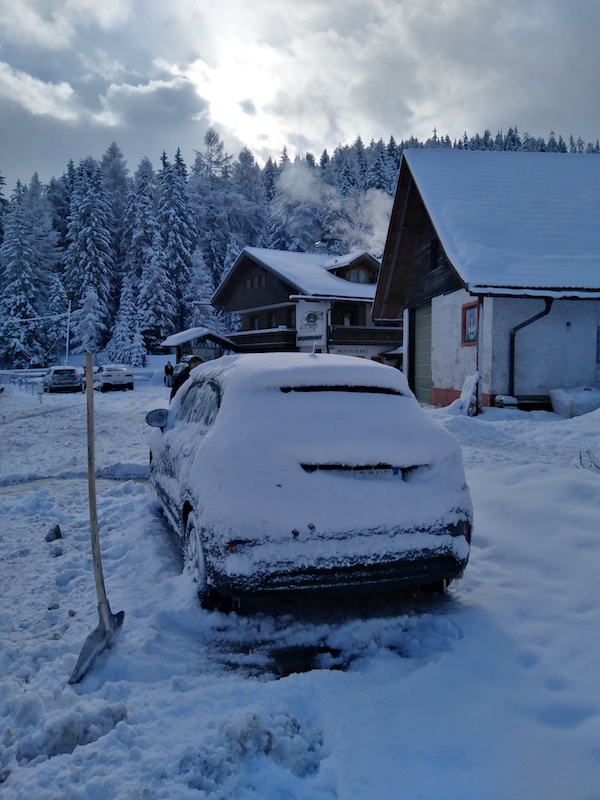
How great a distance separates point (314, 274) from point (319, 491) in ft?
110

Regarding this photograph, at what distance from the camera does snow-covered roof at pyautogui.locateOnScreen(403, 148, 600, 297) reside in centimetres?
1427

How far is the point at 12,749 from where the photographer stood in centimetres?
234

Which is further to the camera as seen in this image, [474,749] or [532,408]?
[532,408]

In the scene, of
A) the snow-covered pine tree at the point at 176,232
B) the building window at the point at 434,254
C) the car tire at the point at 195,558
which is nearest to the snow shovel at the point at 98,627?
the car tire at the point at 195,558

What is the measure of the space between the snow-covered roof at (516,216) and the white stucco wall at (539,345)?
2.75 ft

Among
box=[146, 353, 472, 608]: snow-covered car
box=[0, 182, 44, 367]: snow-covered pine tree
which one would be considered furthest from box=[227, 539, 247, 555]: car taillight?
box=[0, 182, 44, 367]: snow-covered pine tree

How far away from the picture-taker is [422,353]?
Result: 67.8 feet

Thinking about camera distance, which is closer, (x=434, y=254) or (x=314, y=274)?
(x=434, y=254)

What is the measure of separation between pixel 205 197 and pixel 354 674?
6742 cm

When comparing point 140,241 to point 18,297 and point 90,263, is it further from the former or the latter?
point 18,297

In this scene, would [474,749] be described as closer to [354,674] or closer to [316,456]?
[354,674]

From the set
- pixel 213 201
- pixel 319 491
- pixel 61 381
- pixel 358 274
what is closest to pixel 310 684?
pixel 319 491

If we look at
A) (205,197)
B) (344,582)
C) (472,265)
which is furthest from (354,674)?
(205,197)

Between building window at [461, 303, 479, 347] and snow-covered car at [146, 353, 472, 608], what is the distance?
1246 centimetres
